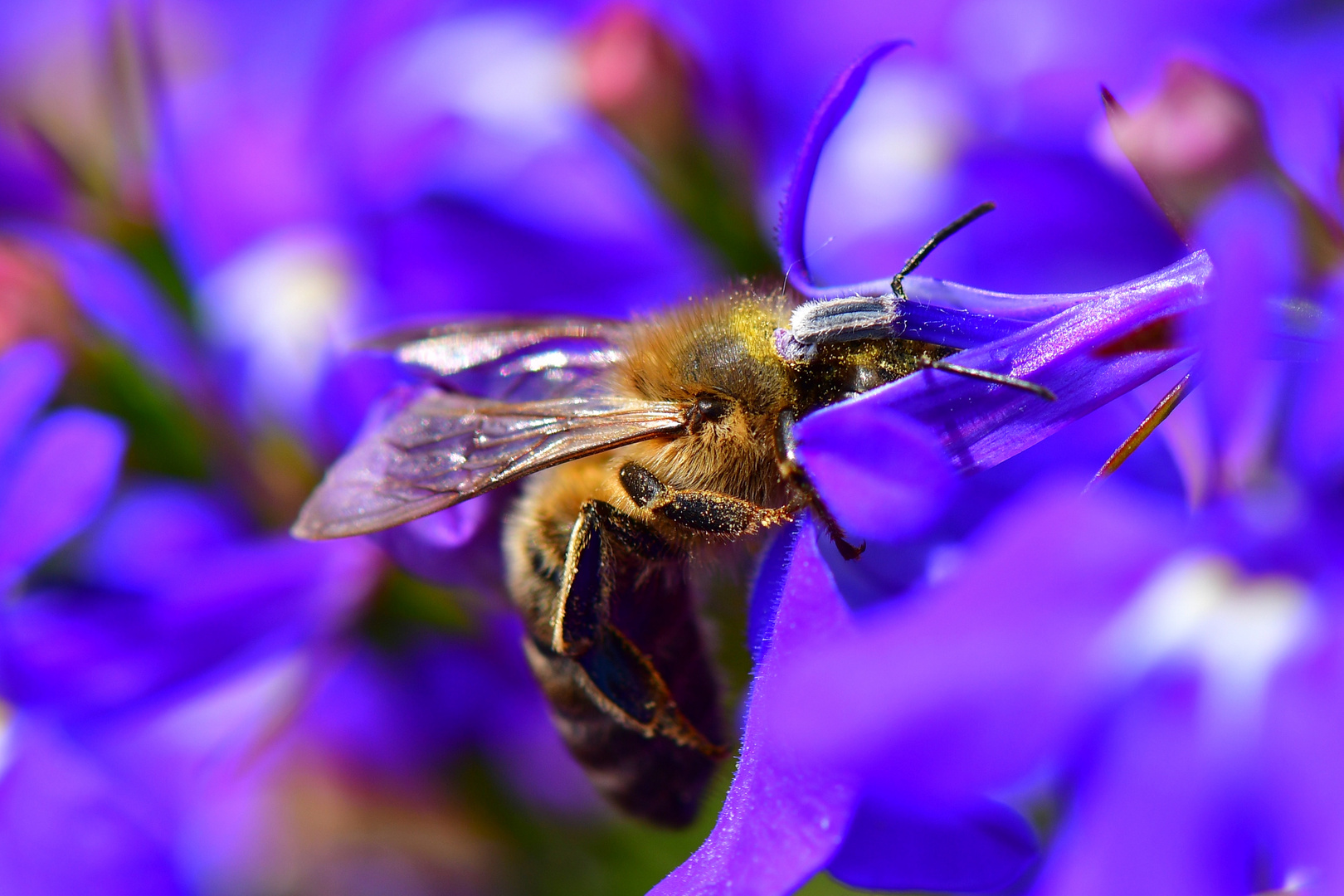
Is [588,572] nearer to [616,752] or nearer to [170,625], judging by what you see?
[616,752]

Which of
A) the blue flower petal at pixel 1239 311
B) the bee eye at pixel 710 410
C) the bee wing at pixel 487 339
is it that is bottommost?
the bee eye at pixel 710 410

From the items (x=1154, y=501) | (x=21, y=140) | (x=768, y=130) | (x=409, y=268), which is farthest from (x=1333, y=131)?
(x=21, y=140)

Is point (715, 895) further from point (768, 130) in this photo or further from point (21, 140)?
point (21, 140)

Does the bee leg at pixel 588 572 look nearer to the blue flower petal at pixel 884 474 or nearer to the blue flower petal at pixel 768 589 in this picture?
the blue flower petal at pixel 768 589

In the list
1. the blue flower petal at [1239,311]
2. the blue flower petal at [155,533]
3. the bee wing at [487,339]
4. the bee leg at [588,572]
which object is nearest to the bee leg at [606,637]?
the bee leg at [588,572]

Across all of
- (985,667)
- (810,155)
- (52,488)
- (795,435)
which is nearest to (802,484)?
(795,435)
